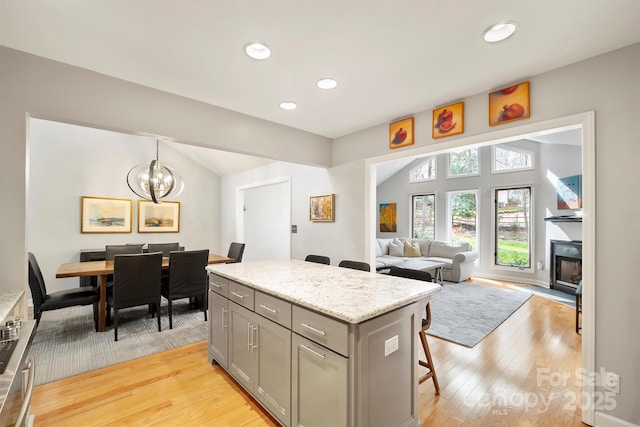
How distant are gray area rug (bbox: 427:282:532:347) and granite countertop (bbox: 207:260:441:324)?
5.50 feet

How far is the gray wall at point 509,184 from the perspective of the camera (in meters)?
5.47

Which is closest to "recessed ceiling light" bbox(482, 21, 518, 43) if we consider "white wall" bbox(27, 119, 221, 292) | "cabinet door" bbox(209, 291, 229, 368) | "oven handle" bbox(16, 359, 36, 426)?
"cabinet door" bbox(209, 291, 229, 368)

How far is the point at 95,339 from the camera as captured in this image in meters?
3.05

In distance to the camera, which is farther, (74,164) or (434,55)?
(74,164)

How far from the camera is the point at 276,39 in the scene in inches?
70.6

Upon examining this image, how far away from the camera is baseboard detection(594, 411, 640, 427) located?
5.78 feet

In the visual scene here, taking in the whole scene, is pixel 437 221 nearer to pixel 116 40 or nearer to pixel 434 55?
pixel 434 55

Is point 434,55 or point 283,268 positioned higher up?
point 434,55

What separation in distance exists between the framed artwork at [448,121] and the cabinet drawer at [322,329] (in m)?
2.18

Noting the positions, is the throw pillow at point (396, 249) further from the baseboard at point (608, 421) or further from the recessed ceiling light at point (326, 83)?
the recessed ceiling light at point (326, 83)

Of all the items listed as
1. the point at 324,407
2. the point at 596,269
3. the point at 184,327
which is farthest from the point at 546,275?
the point at 184,327

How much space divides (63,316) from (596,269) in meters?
5.66


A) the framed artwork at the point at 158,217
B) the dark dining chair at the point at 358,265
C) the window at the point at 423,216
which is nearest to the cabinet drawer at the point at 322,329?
the dark dining chair at the point at 358,265

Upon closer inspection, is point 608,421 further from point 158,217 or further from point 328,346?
point 158,217
